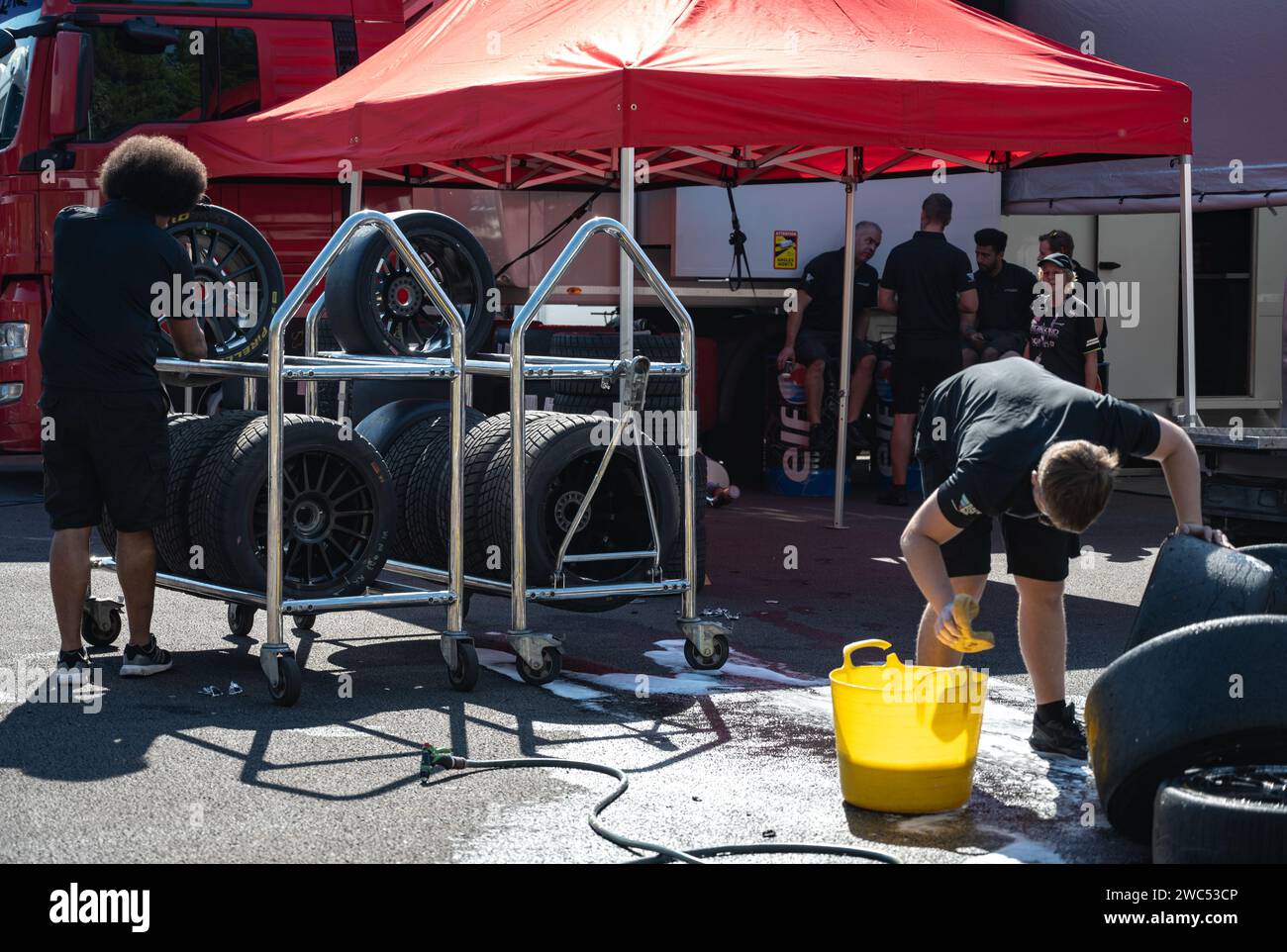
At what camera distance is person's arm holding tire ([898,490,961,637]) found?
4750mm

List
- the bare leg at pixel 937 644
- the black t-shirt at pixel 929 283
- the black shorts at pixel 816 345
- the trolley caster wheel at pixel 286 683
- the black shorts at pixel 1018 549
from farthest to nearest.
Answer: the black shorts at pixel 816 345
the black t-shirt at pixel 929 283
the trolley caster wheel at pixel 286 683
the bare leg at pixel 937 644
the black shorts at pixel 1018 549

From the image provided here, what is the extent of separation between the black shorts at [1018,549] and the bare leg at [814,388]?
21.9 ft

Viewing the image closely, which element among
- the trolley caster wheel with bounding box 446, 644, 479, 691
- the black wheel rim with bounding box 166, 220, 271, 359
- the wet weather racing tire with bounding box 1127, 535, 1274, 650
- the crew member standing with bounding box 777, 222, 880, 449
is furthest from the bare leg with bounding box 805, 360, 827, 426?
the wet weather racing tire with bounding box 1127, 535, 1274, 650

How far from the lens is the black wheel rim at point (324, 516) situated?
628 centimetres

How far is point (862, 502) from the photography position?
468 inches

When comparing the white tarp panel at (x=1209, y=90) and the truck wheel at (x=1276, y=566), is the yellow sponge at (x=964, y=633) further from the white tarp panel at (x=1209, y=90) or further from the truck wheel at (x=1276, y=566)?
the white tarp panel at (x=1209, y=90)

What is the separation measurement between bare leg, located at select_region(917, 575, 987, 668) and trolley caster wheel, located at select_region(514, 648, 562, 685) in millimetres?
1540

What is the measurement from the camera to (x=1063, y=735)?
5293 mm

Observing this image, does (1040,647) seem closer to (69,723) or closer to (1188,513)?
(1188,513)

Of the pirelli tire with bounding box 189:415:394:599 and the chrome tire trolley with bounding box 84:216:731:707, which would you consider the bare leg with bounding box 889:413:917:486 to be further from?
the pirelli tire with bounding box 189:415:394:599

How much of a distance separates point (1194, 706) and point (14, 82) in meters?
9.55

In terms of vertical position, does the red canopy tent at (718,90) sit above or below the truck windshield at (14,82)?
below

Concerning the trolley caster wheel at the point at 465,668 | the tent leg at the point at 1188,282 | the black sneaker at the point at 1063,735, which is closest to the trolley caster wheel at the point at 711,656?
the trolley caster wheel at the point at 465,668

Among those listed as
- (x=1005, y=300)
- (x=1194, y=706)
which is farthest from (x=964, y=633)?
(x=1005, y=300)
